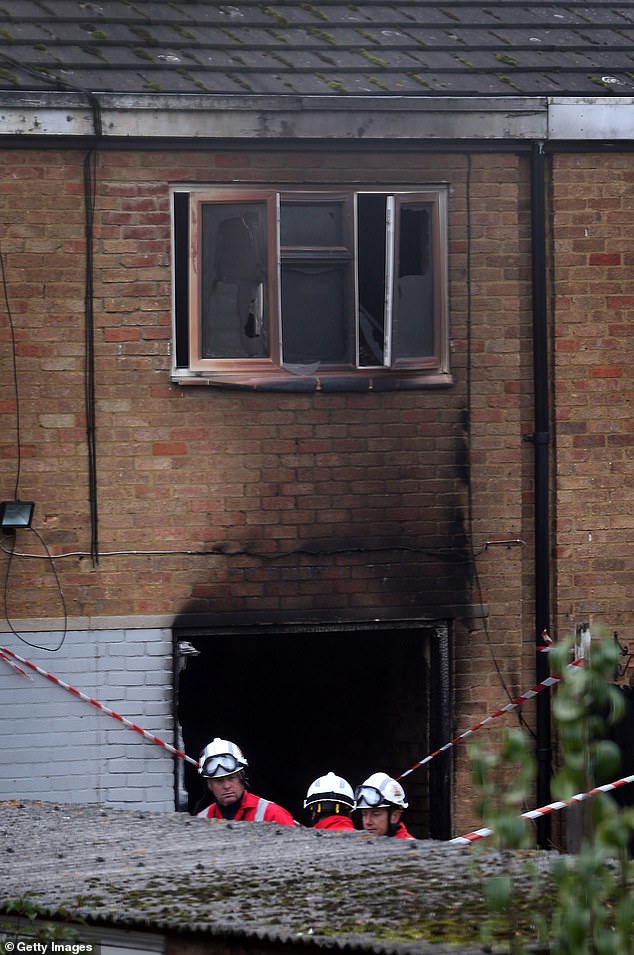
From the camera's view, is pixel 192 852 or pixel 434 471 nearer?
pixel 192 852

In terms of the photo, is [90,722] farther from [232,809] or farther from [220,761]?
[232,809]

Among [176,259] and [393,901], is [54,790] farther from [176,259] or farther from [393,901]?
[393,901]

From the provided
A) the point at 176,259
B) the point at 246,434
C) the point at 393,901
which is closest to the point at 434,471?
the point at 246,434

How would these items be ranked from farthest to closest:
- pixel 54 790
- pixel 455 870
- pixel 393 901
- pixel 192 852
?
1. pixel 54 790
2. pixel 192 852
3. pixel 455 870
4. pixel 393 901

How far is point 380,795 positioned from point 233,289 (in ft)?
10.8

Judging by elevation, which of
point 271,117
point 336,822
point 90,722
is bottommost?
point 336,822

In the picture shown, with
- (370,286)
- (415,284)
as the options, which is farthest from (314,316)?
(415,284)

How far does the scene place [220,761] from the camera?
8.18 meters

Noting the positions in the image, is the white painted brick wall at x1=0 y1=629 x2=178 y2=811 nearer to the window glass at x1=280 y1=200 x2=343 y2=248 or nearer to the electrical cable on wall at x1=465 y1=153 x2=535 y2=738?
the electrical cable on wall at x1=465 y1=153 x2=535 y2=738

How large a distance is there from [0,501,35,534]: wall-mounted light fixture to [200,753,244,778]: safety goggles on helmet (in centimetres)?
180

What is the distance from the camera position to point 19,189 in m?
8.61

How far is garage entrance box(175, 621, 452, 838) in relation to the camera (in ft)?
29.6

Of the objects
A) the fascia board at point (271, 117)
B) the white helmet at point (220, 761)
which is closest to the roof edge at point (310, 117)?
the fascia board at point (271, 117)

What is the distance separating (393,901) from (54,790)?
5286mm
